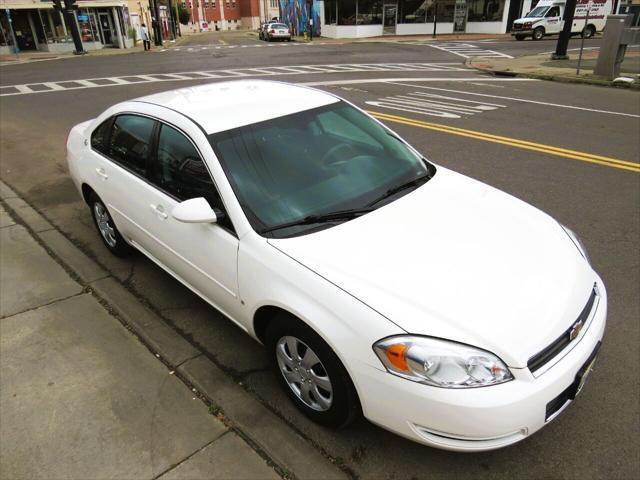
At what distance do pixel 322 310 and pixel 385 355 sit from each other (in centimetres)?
38

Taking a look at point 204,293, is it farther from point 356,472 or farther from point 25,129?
point 25,129

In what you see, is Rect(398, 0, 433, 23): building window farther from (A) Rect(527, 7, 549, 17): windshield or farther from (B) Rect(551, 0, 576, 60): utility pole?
(B) Rect(551, 0, 576, 60): utility pole

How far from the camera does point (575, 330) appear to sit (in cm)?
239

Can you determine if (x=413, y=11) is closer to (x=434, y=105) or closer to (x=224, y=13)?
(x=434, y=105)

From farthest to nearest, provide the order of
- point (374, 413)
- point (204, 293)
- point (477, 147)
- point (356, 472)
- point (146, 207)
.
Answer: point (477, 147)
point (146, 207)
point (204, 293)
point (356, 472)
point (374, 413)

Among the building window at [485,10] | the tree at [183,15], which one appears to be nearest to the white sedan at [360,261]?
the building window at [485,10]

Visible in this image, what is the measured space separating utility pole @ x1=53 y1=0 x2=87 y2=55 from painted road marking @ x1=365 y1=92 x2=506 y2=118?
2468 cm

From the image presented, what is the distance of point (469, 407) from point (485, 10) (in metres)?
41.2

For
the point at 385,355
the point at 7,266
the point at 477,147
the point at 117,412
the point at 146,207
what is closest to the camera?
the point at 385,355

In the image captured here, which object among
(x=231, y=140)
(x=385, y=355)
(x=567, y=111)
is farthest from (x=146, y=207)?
(x=567, y=111)

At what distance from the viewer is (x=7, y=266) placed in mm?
4520

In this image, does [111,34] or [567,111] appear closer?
[567,111]

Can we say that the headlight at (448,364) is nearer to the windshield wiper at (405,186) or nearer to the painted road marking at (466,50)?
the windshield wiper at (405,186)

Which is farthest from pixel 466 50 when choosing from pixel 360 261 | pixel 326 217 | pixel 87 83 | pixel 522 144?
pixel 360 261
